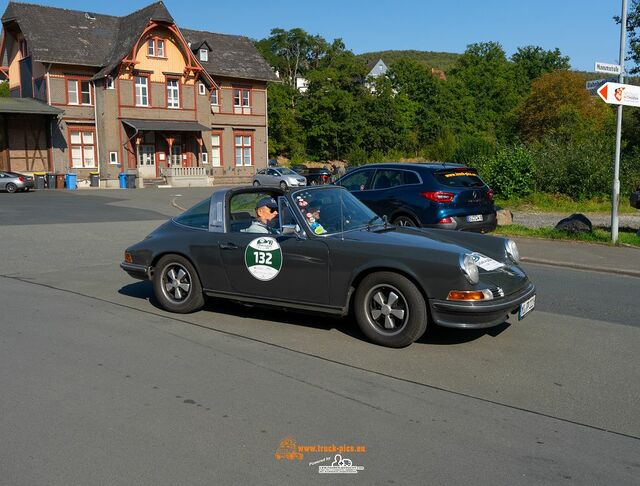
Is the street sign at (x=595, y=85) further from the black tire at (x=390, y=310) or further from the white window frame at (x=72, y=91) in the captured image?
the white window frame at (x=72, y=91)

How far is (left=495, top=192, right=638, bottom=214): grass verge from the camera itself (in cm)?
2016

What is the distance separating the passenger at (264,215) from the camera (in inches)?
272

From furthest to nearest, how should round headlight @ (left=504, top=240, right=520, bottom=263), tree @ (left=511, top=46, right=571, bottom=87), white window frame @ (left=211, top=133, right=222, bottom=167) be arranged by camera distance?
1. tree @ (left=511, top=46, right=571, bottom=87)
2. white window frame @ (left=211, top=133, right=222, bottom=167)
3. round headlight @ (left=504, top=240, right=520, bottom=263)

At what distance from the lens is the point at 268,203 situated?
Answer: 23.1 feet

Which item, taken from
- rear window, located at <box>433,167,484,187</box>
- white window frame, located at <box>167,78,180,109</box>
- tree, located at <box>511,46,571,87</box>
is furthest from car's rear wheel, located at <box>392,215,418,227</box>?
tree, located at <box>511,46,571,87</box>

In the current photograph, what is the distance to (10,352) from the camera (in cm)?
592

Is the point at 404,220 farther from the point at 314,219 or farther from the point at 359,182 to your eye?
the point at 314,219

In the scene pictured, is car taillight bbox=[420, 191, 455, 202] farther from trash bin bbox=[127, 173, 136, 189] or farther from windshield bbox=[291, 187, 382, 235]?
trash bin bbox=[127, 173, 136, 189]

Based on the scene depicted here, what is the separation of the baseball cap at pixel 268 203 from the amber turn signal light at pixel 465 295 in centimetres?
224

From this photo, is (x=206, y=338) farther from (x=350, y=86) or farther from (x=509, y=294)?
(x=350, y=86)

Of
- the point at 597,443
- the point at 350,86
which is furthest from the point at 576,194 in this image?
the point at 350,86

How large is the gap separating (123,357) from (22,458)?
197 centimetres

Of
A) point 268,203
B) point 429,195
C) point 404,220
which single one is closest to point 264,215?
point 268,203

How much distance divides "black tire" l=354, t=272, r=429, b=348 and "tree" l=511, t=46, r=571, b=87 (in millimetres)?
104098
